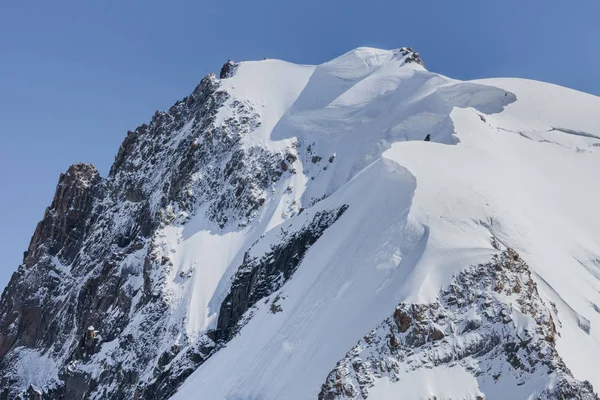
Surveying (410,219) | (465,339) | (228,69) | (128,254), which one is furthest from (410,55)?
(465,339)

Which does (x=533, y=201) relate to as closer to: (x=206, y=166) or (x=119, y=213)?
(x=206, y=166)

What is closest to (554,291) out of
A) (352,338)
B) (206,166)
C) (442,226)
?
(442,226)

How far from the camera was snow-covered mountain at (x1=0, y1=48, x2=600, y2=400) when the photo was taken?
7194 centimetres

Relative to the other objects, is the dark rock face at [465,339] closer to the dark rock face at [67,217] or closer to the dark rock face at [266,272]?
the dark rock face at [266,272]

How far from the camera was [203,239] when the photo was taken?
125062 millimetres

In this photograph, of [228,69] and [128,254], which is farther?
[228,69]

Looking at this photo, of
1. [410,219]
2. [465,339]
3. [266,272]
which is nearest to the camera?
[465,339]

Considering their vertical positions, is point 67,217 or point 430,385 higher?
point 67,217

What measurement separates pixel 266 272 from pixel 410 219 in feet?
85.1

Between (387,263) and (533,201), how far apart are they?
2319 centimetres

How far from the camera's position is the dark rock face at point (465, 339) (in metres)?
68.9

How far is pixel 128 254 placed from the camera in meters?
135

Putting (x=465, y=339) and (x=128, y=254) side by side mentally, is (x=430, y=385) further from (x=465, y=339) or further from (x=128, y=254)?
(x=128, y=254)

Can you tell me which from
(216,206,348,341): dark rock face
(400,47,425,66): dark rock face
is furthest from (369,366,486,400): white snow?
(400,47,425,66): dark rock face
